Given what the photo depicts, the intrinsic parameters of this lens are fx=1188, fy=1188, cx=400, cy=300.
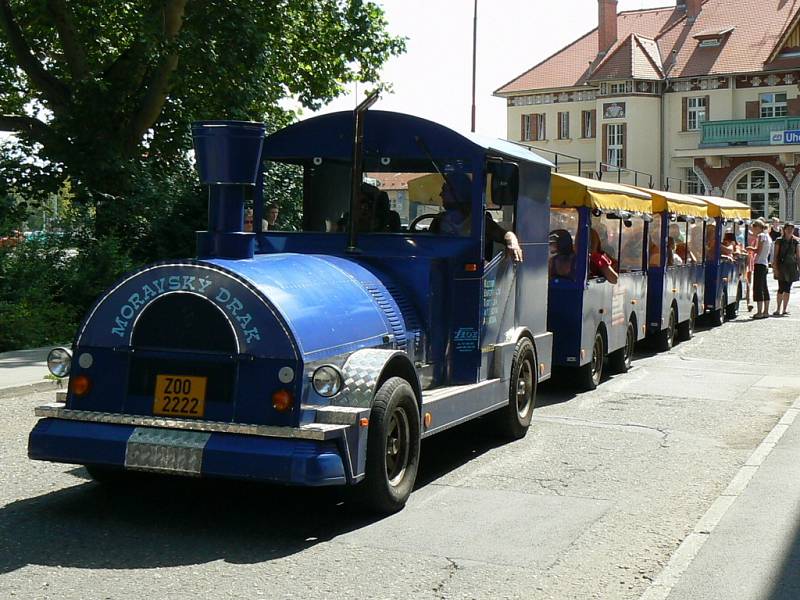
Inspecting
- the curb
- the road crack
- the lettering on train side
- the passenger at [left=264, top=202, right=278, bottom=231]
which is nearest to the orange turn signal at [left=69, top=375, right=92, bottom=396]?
the lettering on train side

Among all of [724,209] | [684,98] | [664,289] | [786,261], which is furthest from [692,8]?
[664,289]

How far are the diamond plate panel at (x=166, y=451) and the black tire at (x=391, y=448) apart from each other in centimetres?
94

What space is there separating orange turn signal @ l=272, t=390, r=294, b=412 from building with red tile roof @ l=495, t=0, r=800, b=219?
2027 inches

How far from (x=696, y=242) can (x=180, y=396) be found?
1547 centimetres

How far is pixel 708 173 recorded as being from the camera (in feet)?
202

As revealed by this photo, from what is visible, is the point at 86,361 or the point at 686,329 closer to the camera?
the point at 86,361

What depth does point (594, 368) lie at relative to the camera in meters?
13.2

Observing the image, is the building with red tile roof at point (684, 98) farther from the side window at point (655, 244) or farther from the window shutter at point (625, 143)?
the side window at point (655, 244)

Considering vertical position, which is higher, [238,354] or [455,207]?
[455,207]

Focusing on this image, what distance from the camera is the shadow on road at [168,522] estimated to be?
5.95 m

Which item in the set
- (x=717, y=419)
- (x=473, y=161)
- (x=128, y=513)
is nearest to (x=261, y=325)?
(x=128, y=513)

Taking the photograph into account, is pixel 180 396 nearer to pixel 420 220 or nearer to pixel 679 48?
pixel 420 220

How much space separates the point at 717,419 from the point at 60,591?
757 cm

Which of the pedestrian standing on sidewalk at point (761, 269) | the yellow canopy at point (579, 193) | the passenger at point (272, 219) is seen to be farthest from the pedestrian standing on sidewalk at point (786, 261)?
the passenger at point (272, 219)
